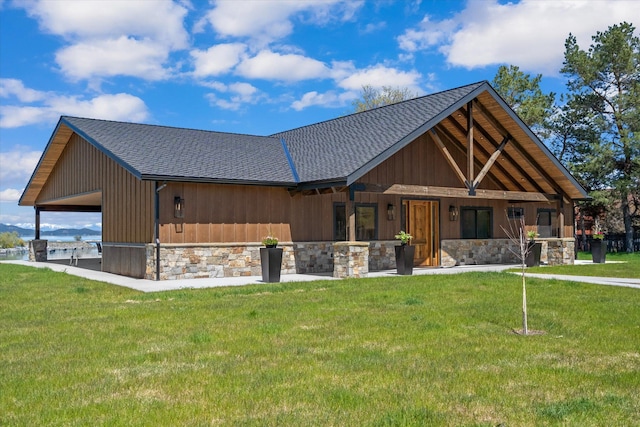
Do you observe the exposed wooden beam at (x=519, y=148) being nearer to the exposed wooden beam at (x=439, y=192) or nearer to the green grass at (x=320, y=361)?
the exposed wooden beam at (x=439, y=192)

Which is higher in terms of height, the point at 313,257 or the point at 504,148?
the point at 504,148

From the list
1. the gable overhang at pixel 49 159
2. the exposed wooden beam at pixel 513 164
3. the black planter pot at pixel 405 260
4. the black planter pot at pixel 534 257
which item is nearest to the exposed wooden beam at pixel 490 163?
the exposed wooden beam at pixel 513 164

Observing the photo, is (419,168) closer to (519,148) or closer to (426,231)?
(426,231)

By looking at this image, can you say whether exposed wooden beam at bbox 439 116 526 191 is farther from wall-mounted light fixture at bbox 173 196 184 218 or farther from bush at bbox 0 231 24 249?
bush at bbox 0 231 24 249

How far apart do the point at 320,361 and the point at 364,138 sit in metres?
12.2

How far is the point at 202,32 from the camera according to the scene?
1883cm

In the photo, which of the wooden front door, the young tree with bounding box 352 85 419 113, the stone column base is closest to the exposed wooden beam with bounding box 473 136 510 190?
the wooden front door

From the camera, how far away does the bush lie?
4675cm

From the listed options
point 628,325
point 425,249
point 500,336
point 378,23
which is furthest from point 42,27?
point 628,325

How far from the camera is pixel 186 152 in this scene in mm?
16797

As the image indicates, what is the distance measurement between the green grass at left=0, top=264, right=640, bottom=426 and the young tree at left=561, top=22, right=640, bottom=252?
21.3 metres

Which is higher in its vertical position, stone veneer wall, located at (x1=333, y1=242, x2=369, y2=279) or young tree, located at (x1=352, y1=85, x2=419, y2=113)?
young tree, located at (x1=352, y1=85, x2=419, y2=113)

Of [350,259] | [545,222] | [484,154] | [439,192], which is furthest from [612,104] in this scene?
[350,259]

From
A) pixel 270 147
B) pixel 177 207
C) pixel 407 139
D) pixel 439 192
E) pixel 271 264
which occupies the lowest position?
pixel 271 264
